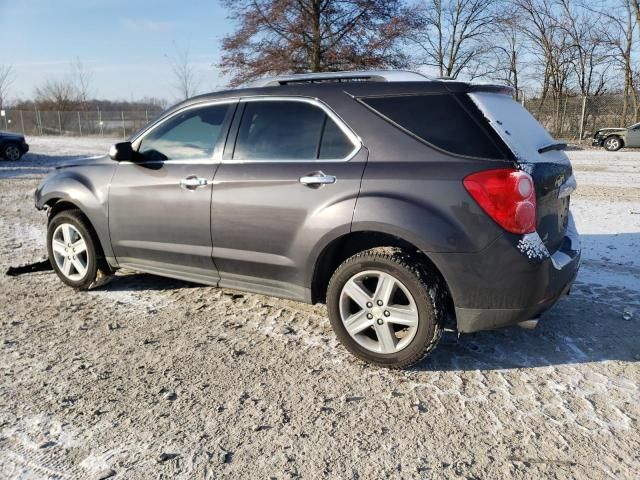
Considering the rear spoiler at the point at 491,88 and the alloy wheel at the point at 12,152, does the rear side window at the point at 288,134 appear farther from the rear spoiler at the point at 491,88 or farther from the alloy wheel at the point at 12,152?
the alloy wheel at the point at 12,152

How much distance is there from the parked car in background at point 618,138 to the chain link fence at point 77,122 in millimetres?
28994

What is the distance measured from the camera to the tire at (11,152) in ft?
57.5

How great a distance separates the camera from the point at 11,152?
1769cm

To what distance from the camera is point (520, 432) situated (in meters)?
2.57

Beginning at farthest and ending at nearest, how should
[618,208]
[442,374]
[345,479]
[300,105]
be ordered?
1. [618,208]
2. [300,105]
3. [442,374]
4. [345,479]

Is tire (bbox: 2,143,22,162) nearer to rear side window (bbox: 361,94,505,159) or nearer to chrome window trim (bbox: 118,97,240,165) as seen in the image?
chrome window trim (bbox: 118,97,240,165)

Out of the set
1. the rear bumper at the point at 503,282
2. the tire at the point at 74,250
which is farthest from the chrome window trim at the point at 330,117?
the tire at the point at 74,250

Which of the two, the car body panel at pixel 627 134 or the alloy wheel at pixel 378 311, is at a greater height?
the car body panel at pixel 627 134

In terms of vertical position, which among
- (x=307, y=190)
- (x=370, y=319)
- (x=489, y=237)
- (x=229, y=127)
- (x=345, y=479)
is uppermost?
(x=229, y=127)

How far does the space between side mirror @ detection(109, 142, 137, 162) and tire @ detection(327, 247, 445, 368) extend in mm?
2106

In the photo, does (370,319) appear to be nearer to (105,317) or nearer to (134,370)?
(134,370)

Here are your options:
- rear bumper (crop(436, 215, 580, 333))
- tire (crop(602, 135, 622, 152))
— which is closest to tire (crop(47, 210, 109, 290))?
rear bumper (crop(436, 215, 580, 333))

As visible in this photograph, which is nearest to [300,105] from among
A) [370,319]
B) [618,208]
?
[370,319]

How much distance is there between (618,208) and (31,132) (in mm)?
45011
